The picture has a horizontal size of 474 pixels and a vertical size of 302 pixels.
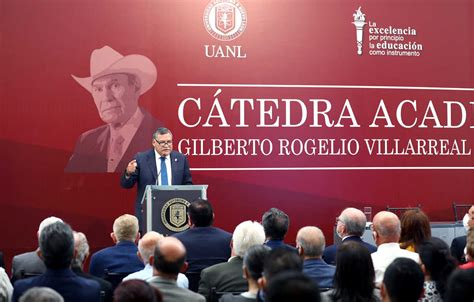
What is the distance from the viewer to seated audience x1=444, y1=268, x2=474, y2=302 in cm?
310

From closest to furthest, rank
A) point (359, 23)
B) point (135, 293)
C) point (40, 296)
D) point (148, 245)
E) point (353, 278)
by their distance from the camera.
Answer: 1. point (40, 296)
2. point (135, 293)
3. point (353, 278)
4. point (148, 245)
5. point (359, 23)

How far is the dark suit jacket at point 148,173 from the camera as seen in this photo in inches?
271

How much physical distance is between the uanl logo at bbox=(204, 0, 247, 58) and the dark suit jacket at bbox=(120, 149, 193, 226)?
136 cm

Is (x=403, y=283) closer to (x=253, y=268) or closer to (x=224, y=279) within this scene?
(x=253, y=268)

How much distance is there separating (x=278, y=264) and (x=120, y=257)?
188cm

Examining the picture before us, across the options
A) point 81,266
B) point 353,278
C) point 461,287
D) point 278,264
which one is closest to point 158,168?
point 81,266

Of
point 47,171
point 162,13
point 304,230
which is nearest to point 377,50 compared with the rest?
point 162,13

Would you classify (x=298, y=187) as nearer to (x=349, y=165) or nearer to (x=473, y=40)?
(x=349, y=165)

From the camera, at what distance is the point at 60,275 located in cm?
378

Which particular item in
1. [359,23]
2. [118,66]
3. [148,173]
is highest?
[359,23]

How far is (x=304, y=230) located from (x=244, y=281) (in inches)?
19.6

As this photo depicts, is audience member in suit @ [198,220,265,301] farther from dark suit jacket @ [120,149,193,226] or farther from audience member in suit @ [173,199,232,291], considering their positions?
dark suit jacket @ [120,149,193,226]

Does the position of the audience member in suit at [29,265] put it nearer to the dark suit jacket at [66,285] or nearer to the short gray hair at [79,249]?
the short gray hair at [79,249]

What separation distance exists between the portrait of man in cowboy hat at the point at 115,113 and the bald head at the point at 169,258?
3.85 meters
